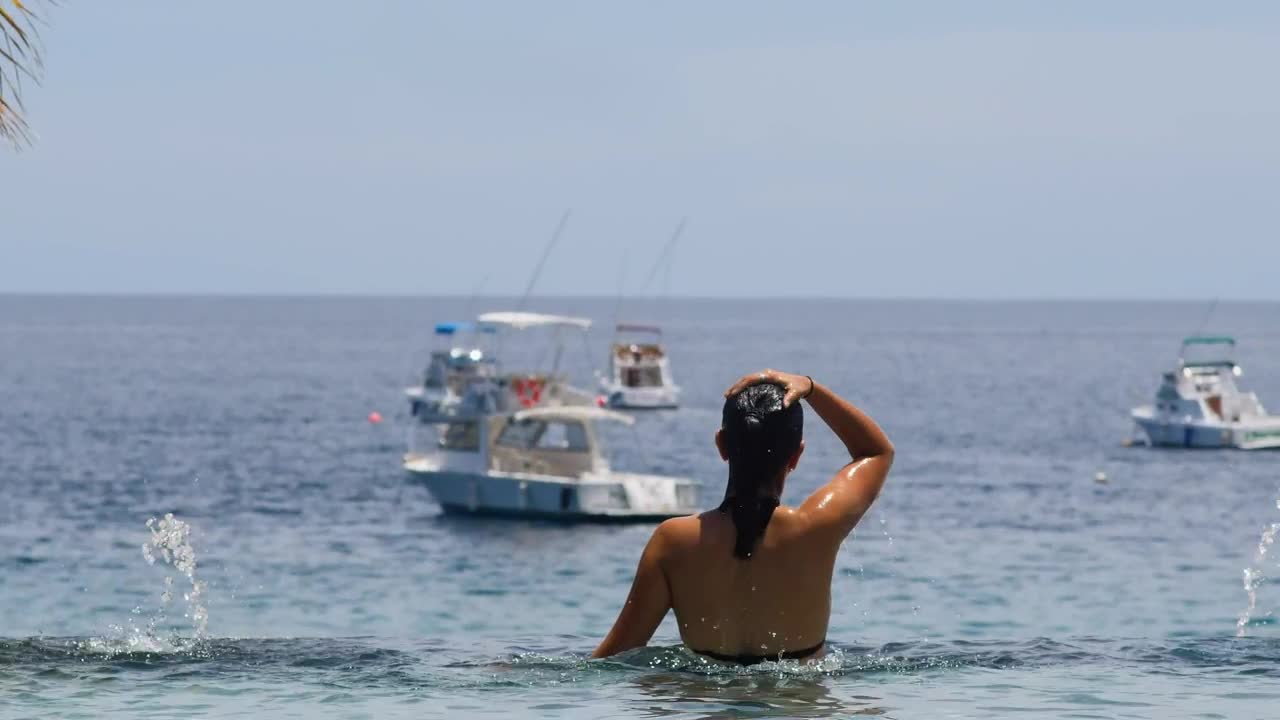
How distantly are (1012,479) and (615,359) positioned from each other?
41.2 m

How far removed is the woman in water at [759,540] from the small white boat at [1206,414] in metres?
73.9

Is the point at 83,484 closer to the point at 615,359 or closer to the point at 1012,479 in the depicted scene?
the point at 1012,479

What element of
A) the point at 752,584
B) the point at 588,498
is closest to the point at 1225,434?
the point at 588,498

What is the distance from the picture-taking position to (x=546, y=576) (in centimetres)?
4034

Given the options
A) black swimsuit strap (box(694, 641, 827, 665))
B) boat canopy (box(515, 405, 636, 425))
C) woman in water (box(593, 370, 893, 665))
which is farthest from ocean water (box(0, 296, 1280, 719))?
boat canopy (box(515, 405, 636, 425))

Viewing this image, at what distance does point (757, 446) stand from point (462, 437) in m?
42.3

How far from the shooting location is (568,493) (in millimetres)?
47312

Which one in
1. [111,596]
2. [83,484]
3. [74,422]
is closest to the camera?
[111,596]

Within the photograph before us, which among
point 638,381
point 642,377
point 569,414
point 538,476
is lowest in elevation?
point 538,476

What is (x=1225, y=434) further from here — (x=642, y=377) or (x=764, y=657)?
(x=764, y=657)

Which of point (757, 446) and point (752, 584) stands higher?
point (757, 446)

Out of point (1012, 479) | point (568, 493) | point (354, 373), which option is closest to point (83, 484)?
point (568, 493)

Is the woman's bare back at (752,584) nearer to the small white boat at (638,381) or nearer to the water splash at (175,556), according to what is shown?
the water splash at (175,556)

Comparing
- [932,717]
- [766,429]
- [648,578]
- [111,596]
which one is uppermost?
[766,429]
